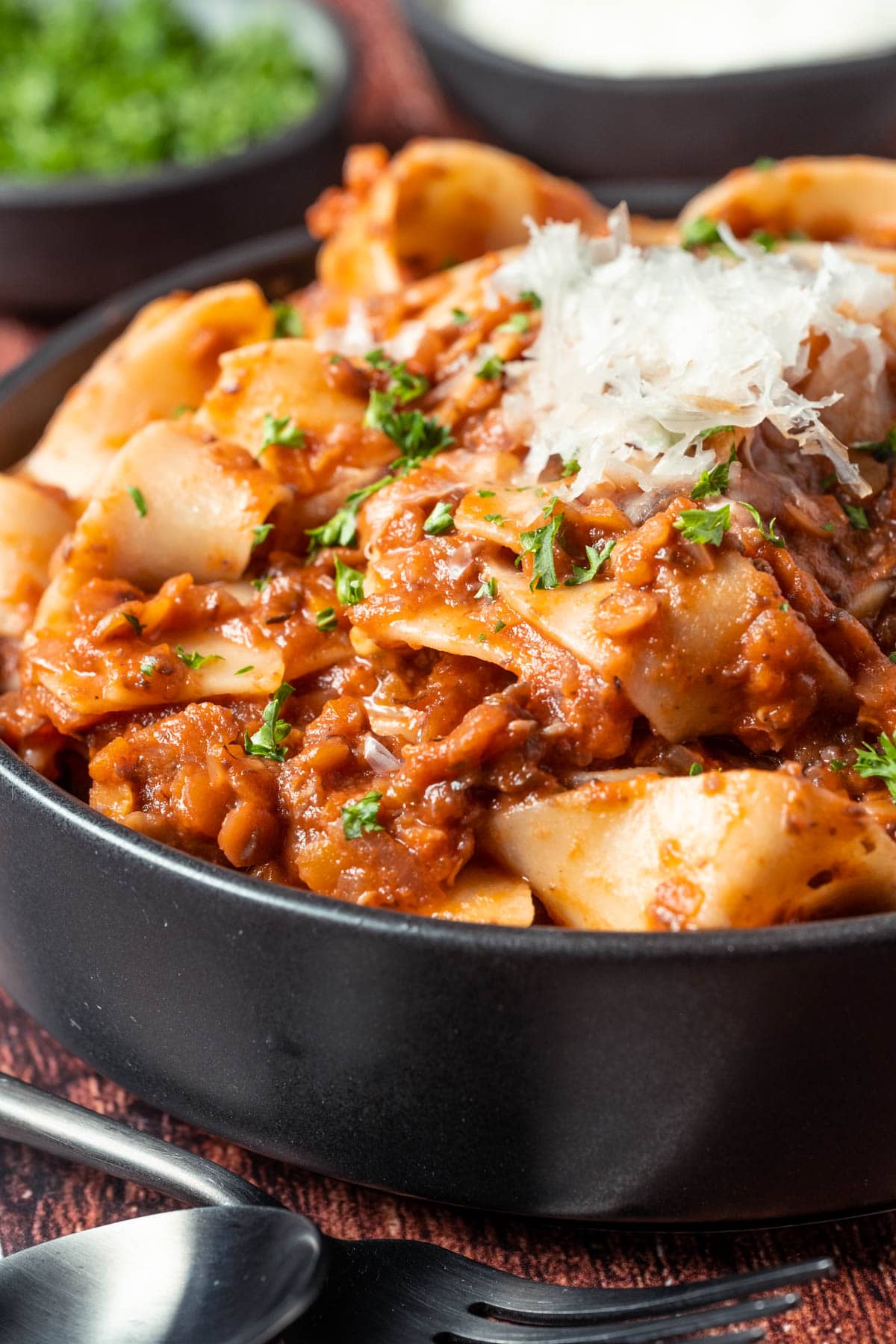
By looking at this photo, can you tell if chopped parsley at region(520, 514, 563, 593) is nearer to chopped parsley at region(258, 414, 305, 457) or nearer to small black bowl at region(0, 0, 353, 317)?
chopped parsley at region(258, 414, 305, 457)

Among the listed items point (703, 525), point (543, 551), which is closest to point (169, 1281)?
point (543, 551)

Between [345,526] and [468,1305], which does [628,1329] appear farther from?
[345,526]

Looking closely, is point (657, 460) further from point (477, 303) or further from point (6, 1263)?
point (6, 1263)

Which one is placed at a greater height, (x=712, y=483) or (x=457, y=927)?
(x=712, y=483)

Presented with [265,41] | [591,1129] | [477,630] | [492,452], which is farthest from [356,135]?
[591,1129]

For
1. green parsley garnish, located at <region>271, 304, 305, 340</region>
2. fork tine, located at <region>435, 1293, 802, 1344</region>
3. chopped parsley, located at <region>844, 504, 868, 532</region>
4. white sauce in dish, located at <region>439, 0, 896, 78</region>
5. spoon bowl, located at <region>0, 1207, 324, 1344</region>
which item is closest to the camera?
fork tine, located at <region>435, 1293, 802, 1344</region>

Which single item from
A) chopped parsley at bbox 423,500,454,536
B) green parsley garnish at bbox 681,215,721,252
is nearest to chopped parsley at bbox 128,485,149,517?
chopped parsley at bbox 423,500,454,536
